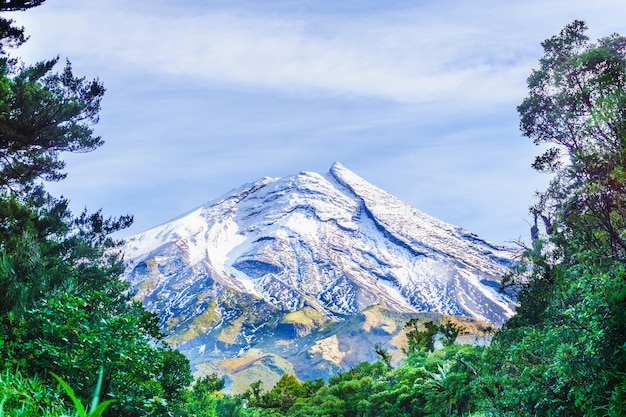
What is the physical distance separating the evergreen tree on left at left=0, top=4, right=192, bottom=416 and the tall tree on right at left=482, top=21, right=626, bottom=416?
334 inches

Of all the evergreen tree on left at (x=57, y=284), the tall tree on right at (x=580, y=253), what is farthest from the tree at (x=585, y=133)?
the evergreen tree on left at (x=57, y=284)

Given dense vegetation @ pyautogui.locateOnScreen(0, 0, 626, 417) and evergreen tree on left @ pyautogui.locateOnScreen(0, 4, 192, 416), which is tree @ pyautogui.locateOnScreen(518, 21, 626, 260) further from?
evergreen tree on left @ pyautogui.locateOnScreen(0, 4, 192, 416)

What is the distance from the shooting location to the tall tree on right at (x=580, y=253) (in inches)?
418

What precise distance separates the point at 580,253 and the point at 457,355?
12877 millimetres

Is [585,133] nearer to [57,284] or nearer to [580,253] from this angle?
[580,253]

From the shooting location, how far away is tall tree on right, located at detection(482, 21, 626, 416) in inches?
418

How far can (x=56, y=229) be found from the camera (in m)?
23.9

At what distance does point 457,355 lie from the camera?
2442 cm

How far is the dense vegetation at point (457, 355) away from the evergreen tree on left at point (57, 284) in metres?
0.05

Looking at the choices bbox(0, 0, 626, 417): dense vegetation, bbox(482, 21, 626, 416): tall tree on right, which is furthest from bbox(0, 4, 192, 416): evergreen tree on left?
bbox(482, 21, 626, 416): tall tree on right

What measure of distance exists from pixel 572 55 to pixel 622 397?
15520 millimetres

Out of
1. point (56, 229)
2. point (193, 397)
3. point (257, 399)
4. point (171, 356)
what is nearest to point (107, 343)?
point (171, 356)

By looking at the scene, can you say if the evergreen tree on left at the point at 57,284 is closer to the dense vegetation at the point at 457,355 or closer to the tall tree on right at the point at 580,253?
the dense vegetation at the point at 457,355

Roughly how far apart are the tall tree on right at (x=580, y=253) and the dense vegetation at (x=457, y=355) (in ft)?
0.17
